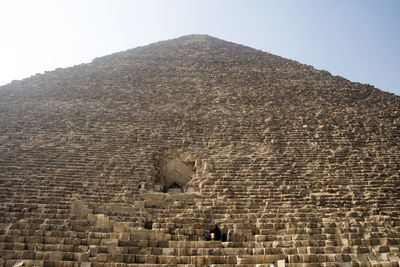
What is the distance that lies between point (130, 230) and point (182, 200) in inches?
39.7

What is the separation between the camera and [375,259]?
4.27 m

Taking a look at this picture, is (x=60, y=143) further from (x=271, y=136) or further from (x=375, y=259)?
(x=375, y=259)

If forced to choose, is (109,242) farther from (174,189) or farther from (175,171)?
(175,171)

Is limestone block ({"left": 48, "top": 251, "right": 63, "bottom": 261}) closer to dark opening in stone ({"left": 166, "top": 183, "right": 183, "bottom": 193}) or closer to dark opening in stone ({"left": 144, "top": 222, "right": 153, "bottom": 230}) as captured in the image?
dark opening in stone ({"left": 144, "top": 222, "right": 153, "bottom": 230})

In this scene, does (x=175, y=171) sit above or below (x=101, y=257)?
above

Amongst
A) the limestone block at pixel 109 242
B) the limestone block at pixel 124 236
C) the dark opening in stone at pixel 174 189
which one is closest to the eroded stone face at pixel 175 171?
the dark opening in stone at pixel 174 189

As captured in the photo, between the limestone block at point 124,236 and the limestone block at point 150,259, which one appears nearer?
the limestone block at point 150,259

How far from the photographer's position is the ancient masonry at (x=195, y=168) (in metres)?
4.34

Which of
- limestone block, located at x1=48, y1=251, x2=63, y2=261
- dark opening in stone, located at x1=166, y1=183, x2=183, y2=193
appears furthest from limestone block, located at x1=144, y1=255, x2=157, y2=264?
dark opening in stone, located at x1=166, y1=183, x2=183, y2=193

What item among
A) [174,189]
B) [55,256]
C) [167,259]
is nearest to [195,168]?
[174,189]

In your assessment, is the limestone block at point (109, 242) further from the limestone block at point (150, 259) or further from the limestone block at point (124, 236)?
the limestone block at point (150, 259)

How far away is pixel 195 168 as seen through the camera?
6086 millimetres

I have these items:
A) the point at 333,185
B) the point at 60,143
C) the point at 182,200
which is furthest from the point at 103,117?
the point at 333,185

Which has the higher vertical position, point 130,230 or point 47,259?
point 130,230
